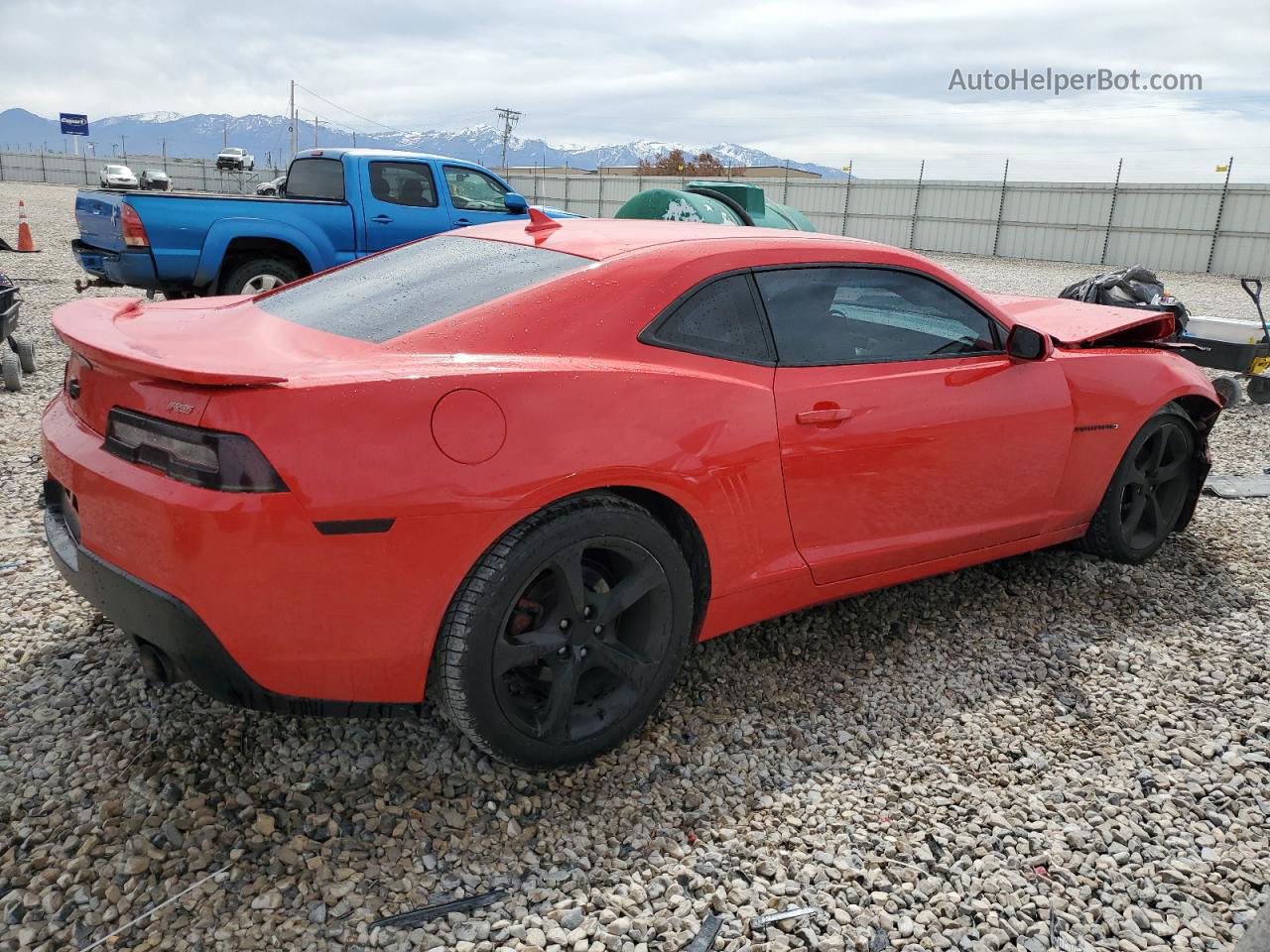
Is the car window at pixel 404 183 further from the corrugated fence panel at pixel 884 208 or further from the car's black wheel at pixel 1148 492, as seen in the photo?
the corrugated fence panel at pixel 884 208

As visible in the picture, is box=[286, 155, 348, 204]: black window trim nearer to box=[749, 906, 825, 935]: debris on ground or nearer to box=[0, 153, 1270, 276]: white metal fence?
box=[749, 906, 825, 935]: debris on ground

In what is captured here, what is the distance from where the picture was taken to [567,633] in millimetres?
2500

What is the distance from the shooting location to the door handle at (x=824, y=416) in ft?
9.39

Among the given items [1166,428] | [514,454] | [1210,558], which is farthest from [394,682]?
[1210,558]

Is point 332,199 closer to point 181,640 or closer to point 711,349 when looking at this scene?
point 711,349

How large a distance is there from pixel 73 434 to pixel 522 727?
139 cm

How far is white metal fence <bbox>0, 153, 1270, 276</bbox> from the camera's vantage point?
2652 cm

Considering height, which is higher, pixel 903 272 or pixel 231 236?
pixel 903 272

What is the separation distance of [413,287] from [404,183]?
6790mm

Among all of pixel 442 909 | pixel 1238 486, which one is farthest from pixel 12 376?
pixel 1238 486

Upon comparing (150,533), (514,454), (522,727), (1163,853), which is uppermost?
(514,454)

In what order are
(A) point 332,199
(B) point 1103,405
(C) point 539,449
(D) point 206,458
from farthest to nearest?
(A) point 332,199 → (B) point 1103,405 → (C) point 539,449 → (D) point 206,458

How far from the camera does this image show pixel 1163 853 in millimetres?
2504

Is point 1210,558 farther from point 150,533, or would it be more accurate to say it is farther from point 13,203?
point 13,203
